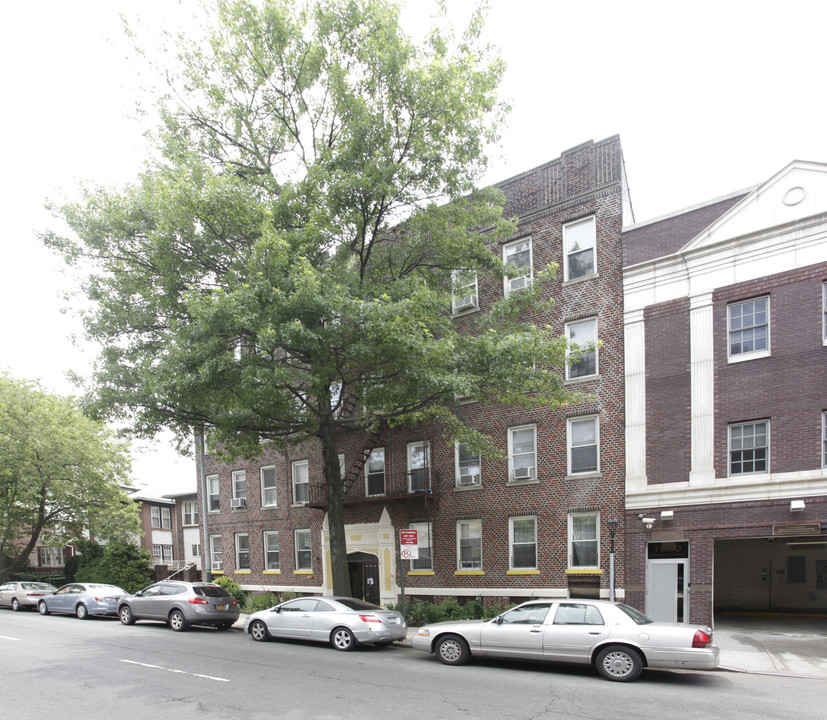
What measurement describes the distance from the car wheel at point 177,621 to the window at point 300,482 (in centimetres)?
806

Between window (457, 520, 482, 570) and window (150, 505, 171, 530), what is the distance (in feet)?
110

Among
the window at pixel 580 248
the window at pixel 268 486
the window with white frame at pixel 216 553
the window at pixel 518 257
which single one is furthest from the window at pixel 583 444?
the window with white frame at pixel 216 553

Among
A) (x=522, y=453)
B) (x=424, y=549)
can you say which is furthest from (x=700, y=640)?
(x=424, y=549)

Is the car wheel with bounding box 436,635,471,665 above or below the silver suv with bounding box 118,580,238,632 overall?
above

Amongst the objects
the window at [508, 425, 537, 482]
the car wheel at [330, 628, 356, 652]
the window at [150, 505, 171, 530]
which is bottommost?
the window at [150, 505, 171, 530]

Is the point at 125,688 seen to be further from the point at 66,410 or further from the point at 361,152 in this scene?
the point at 66,410

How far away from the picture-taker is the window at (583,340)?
62.5 ft

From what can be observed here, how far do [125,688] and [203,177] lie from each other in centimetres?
1090

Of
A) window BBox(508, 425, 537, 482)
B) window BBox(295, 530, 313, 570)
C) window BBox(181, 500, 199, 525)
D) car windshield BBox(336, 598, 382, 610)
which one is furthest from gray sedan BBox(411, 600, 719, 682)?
window BBox(181, 500, 199, 525)

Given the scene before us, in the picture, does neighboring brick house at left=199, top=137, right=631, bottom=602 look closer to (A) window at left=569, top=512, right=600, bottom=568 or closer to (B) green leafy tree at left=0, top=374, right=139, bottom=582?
(A) window at left=569, top=512, right=600, bottom=568

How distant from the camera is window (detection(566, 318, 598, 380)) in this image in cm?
1906

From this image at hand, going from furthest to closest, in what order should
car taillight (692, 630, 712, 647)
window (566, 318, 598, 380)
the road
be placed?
window (566, 318, 598, 380) → car taillight (692, 630, 712, 647) → the road

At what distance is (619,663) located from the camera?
1065 cm

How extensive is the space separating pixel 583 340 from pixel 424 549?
28.7ft
